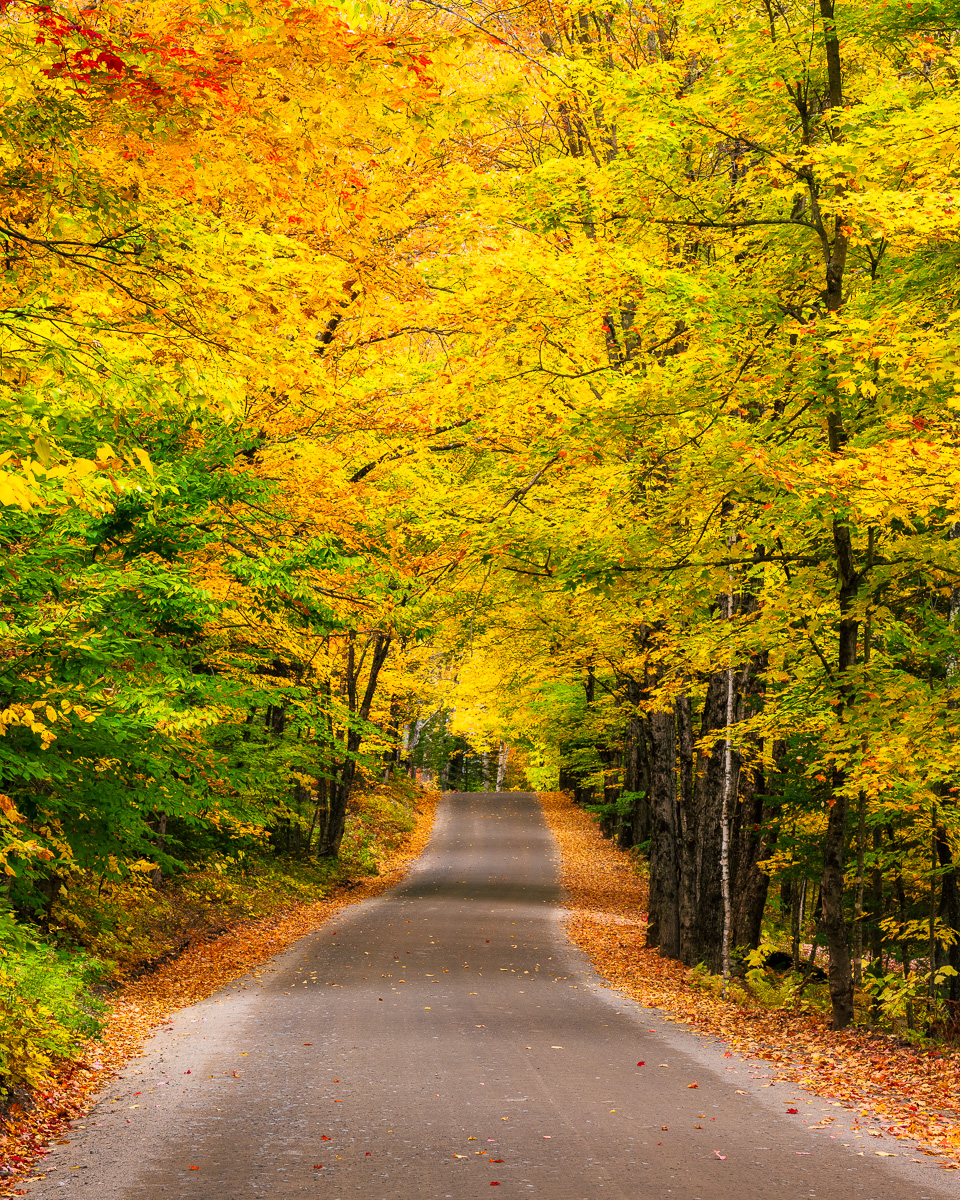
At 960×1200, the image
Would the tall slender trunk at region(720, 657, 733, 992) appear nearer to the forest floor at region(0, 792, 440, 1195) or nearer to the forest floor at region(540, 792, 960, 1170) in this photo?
the forest floor at region(540, 792, 960, 1170)

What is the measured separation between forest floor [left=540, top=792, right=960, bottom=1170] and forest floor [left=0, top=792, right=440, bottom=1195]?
17.4 feet

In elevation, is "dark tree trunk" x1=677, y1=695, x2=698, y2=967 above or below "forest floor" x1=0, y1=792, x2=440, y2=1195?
above

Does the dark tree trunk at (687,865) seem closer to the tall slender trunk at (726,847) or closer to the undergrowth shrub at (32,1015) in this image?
the tall slender trunk at (726,847)

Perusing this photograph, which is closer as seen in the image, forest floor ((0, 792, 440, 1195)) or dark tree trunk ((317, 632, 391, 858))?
forest floor ((0, 792, 440, 1195))

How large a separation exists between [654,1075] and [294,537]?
23.5ft

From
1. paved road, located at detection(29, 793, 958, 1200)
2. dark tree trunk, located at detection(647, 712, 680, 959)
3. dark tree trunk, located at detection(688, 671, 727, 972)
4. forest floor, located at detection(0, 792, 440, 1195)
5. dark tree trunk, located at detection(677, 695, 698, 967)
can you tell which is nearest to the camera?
paved road, located at detection(29, 793, 958, 1200)

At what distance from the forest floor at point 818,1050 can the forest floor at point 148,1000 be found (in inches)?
208

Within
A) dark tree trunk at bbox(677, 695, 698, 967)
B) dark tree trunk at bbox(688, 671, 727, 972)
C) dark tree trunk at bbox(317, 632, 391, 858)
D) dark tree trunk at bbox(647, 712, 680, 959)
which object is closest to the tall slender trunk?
dark tree trunk at bbox(688, 671, 727, 972)

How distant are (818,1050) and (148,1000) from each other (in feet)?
23.9

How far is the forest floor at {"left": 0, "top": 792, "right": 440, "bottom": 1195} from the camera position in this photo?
21.0 feet

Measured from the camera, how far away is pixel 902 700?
8727 millimetres

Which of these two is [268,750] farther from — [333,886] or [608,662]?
[333,886]

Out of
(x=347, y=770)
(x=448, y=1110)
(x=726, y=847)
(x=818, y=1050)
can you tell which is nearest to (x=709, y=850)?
(x=726, y=847)

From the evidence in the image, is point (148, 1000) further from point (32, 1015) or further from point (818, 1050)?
point (818, 1050)
